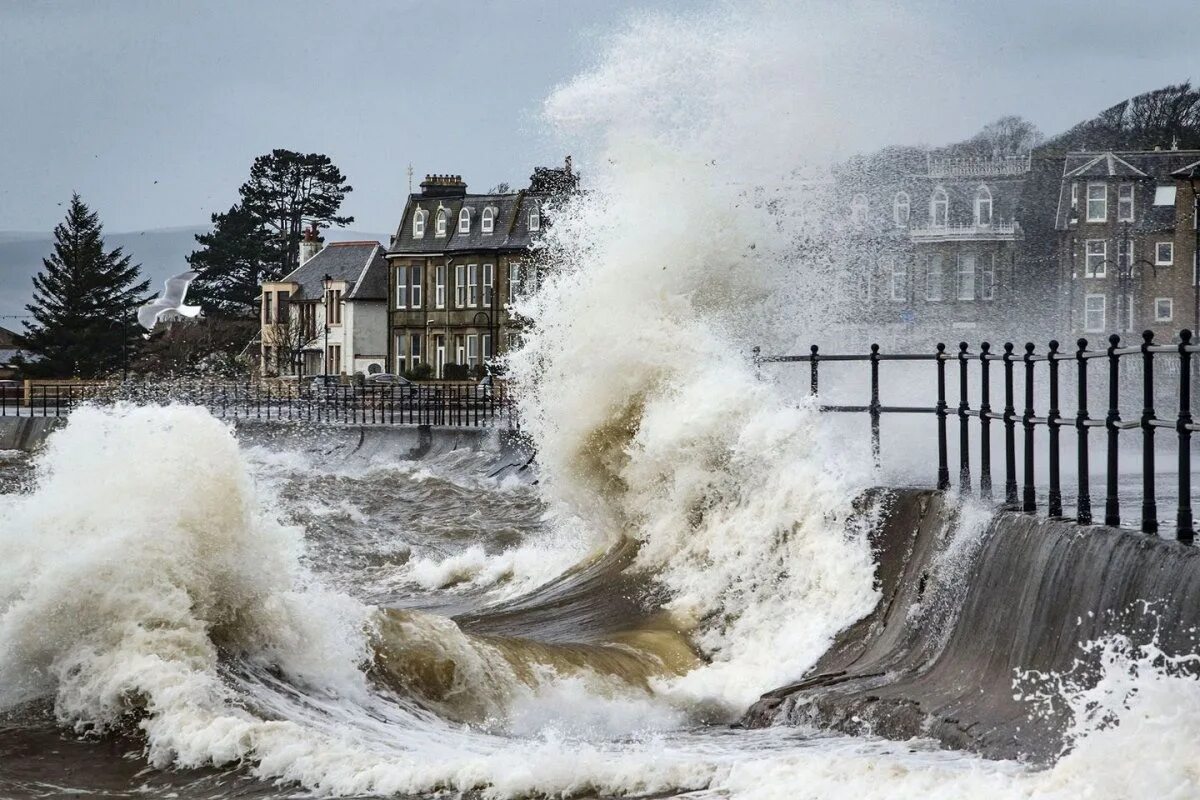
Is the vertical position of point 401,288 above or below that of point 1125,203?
below

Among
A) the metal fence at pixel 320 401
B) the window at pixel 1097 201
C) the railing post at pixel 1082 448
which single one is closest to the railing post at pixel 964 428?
the railing post at pixel 1082 448

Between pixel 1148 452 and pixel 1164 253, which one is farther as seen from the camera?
pixel 1164 253

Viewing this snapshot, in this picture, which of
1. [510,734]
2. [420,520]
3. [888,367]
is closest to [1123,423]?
[510,734]

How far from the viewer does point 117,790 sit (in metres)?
6.33

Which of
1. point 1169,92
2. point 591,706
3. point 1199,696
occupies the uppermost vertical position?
point 1169,92

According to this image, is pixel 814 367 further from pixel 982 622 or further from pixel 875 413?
pixel 982 622

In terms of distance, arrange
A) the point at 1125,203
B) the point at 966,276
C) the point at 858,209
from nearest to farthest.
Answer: the point at 858,209
the point at 966,276
the point at 1125,203

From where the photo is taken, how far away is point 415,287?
7369 cm

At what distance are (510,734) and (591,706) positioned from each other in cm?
92

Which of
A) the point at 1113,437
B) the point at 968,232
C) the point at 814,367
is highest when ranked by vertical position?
the point at 968,232

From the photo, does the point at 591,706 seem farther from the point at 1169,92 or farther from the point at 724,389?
the point at 1169,92

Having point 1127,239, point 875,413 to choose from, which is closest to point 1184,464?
point 875,413

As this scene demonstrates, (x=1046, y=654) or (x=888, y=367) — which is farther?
(x=888, y=367)

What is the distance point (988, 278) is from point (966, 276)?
8.60 ft
